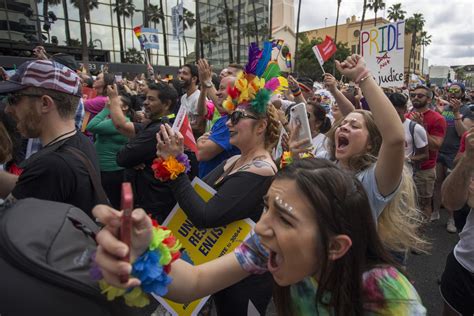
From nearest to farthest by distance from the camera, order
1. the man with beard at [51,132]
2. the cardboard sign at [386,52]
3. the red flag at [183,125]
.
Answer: the man with beard at [51,132]
the red flag at [183,125]
the cardboard sign at [386,52]

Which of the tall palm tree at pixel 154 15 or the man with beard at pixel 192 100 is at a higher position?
the tall palm tree at pixel 154 15

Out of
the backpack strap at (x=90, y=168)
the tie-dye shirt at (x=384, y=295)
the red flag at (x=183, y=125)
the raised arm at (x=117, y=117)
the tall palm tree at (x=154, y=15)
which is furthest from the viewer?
the tall palm tree at (x=154, y=15)

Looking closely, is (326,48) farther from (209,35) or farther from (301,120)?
(209,35)

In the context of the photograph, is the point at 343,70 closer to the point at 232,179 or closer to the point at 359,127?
the point at 359,127

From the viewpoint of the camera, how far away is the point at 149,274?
999mm

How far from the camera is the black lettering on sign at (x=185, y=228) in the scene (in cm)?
230

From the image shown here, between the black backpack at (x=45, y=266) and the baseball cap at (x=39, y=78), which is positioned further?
the baseball cap at (x=39, y=78)

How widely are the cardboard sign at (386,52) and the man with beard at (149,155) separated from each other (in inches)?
117

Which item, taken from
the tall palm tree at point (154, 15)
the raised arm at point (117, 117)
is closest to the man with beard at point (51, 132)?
the raised arm at point (117, 117)

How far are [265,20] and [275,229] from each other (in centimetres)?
5308

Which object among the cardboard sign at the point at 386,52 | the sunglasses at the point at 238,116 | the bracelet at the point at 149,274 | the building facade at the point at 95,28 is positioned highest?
the building facade at the point at 95,28

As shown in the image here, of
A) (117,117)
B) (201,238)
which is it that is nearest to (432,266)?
(201,238)

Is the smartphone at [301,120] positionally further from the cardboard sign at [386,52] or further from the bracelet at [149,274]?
the cardboard sign at [386,52]

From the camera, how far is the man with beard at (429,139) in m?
5.09
